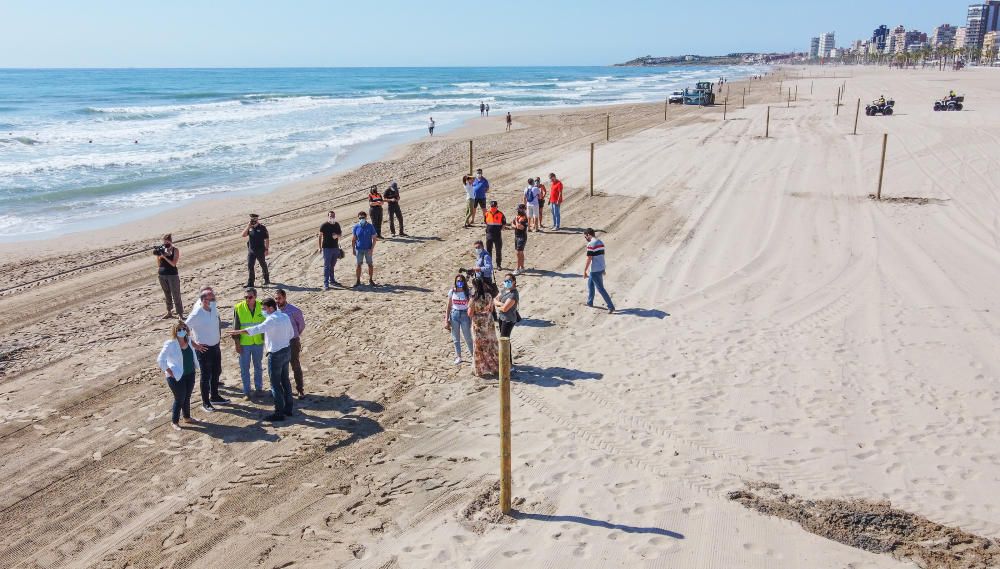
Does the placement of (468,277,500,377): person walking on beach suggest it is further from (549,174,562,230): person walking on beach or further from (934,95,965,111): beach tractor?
(934,95,965,111): beach tractor

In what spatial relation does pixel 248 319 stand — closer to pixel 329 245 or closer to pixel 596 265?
pixel 329 245

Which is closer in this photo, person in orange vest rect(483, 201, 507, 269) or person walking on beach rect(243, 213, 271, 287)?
person walking on beach rect(243, 213, 271, 287)

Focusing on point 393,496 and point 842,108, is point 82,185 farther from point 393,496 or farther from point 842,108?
point 842,108

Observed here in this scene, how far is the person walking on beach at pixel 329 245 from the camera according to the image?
12.9 m

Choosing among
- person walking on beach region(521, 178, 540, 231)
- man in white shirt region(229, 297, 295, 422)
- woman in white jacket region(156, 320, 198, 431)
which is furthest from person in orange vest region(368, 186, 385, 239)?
woman in white jacket region(156, 320, 198, 431)

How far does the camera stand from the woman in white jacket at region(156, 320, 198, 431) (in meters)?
7.77

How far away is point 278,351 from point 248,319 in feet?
2.94

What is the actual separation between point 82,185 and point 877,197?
25802mm

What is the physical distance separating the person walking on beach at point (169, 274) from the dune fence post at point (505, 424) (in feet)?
25.7

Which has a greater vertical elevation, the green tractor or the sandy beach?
the green tractor

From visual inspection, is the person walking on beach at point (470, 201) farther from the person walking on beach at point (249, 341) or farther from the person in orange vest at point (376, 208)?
the person walking on beach at point (249, 341)

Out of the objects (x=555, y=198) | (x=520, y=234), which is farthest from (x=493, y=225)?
(x=555, y=198)

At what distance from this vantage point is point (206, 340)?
8258 mm

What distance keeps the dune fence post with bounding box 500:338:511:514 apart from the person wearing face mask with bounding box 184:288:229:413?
13.3 ft
